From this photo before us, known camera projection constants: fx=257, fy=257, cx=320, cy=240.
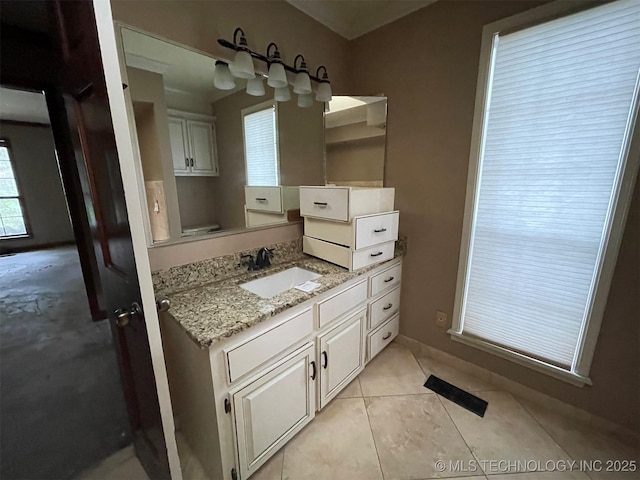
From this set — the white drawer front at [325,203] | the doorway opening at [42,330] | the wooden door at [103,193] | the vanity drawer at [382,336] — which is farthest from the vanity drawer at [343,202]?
the doorway opening at [42,330]

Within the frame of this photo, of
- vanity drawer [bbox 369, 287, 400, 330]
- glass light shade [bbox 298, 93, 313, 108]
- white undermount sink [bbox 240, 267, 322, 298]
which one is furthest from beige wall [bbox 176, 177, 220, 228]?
vanity drawer [bbox 369, 287, 400, 330]

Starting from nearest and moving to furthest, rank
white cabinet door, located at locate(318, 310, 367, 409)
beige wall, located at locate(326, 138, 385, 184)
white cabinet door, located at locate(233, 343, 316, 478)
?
1. white cabinet door, located at locate(233, 343, 316, 478)
2. white cabinet door, located at locate(318, 310, 367, 409)
3. beige wall, located at locate(326, 138, 385, 184)

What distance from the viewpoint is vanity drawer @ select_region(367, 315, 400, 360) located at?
1830mm

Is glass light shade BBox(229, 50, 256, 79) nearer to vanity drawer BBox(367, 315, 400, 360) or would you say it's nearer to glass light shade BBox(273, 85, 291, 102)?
glass light shade BBox(273, 85, 291, 102)

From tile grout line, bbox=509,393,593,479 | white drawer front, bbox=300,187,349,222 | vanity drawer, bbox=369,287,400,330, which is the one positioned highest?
white drawer front, bbox=300,187,349,222

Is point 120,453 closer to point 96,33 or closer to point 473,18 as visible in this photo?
point 96,33

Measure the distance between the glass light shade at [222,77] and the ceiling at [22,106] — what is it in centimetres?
80

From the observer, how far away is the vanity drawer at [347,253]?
1.54m

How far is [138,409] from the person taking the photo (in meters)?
1.08

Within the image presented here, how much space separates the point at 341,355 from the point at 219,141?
4.69 ft

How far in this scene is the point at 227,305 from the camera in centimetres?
114

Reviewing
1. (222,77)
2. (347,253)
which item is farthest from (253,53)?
(347,253)

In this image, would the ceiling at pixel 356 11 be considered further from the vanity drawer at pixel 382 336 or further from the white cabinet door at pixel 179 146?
the vanity drawer at pixel 382 336

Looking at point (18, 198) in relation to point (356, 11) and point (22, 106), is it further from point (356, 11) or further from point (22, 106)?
point (356, 11)
